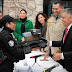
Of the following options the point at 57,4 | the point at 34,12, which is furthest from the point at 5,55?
the point at 34,12

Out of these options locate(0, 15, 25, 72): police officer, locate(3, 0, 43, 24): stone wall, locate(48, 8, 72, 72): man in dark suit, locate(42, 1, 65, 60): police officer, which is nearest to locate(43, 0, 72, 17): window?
locate(3, 0, 43, 24): stone wall

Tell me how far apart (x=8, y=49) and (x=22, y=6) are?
3.56 m

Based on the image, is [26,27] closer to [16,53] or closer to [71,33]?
[16,53]

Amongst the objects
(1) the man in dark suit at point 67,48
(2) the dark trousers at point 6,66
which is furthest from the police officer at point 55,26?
(2) the dark trousers at point 6,66

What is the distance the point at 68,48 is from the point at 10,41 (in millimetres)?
678

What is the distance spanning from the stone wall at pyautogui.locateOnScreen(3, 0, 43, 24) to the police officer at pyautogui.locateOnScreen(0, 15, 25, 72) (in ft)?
10.6

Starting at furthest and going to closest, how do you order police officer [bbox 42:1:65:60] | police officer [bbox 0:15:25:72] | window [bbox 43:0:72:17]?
window [bbox 43:0:72:17]
police officer [bbox 42:1:65:60]
police officer [bbox 0:15:25:72]

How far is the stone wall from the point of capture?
500 centimetres

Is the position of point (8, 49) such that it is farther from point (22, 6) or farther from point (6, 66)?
point (22, 6)

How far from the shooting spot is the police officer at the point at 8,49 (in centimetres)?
169

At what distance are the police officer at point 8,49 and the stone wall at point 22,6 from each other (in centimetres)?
323

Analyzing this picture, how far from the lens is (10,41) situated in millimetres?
1683

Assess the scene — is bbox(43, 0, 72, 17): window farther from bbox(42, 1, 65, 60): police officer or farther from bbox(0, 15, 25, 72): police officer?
bbox(0, 15, 25, 72): police officer

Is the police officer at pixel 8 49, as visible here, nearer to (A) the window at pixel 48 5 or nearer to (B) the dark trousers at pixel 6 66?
(B) the dark trousers at pixel 6 66
